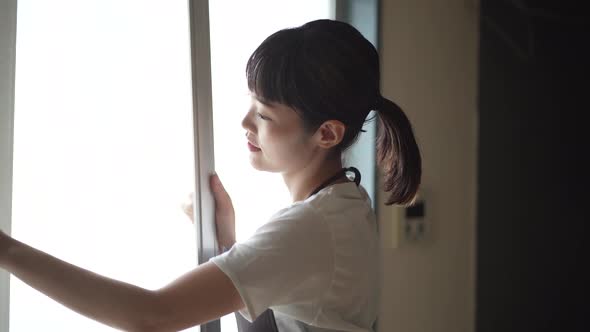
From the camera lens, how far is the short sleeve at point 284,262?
0.69 meters

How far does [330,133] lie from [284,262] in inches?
8.8

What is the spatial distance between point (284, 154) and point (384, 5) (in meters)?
0.85

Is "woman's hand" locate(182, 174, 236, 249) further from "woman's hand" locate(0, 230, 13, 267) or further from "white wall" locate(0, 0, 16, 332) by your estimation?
"woman's hand" locate(0, 230, 13, 267)

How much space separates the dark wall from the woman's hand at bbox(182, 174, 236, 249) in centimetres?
107

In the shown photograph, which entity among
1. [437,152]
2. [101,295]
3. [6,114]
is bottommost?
[101,295]

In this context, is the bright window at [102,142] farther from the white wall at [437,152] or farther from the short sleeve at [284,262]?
the white wall at [437,152]

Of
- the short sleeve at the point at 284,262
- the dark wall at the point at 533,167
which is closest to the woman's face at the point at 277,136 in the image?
the short sleeve at the point at 284,262

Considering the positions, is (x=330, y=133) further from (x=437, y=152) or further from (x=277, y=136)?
(x=437, y=152)

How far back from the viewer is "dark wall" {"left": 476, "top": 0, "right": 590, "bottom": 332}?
1830mm

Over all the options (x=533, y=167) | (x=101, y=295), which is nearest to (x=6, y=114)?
(x=101, y=295)

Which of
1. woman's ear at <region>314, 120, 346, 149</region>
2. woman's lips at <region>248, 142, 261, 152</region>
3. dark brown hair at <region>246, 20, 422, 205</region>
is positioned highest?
dark brown hair at <region>246, 20, 422, 205</region>

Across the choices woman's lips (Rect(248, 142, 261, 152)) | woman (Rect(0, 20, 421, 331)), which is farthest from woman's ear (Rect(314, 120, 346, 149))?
woman's lips (Rect(248, 142, 261, 152))

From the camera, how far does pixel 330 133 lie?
0.82 meters

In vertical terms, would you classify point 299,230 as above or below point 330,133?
below
